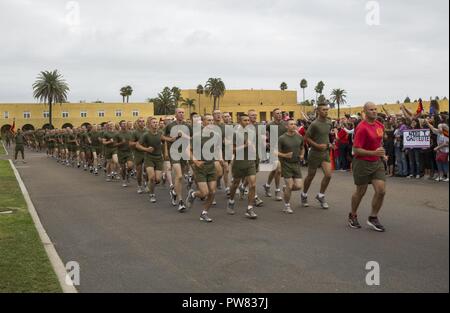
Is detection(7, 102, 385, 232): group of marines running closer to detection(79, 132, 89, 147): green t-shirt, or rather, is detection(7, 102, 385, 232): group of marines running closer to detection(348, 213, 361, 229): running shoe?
detection(348, 213, 361, 229): running shoe

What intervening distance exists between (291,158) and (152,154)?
3.72m

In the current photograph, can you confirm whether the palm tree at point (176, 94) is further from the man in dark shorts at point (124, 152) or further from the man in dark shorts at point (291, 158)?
the man in dark shorts at point (291, 158)

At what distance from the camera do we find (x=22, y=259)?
20.7 feet

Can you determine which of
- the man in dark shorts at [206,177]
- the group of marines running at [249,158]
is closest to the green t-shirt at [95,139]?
the group of marines running at [249,158]

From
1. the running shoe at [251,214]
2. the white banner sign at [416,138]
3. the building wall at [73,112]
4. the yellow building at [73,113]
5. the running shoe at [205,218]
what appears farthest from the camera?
the building wall at [73,112]

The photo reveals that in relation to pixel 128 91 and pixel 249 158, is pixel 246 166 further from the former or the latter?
pixel 128 91

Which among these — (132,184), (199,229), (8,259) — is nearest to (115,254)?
(8,259)

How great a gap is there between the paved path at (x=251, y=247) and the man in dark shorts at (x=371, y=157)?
0.60m

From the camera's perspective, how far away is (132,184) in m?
15.7

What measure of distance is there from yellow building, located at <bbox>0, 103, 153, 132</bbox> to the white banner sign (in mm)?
72399

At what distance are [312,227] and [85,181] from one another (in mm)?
11084

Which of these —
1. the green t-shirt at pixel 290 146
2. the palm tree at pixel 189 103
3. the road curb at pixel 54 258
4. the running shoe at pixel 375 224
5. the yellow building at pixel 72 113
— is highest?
the palm tree at pixel 189 103

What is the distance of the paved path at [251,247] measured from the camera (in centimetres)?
522
